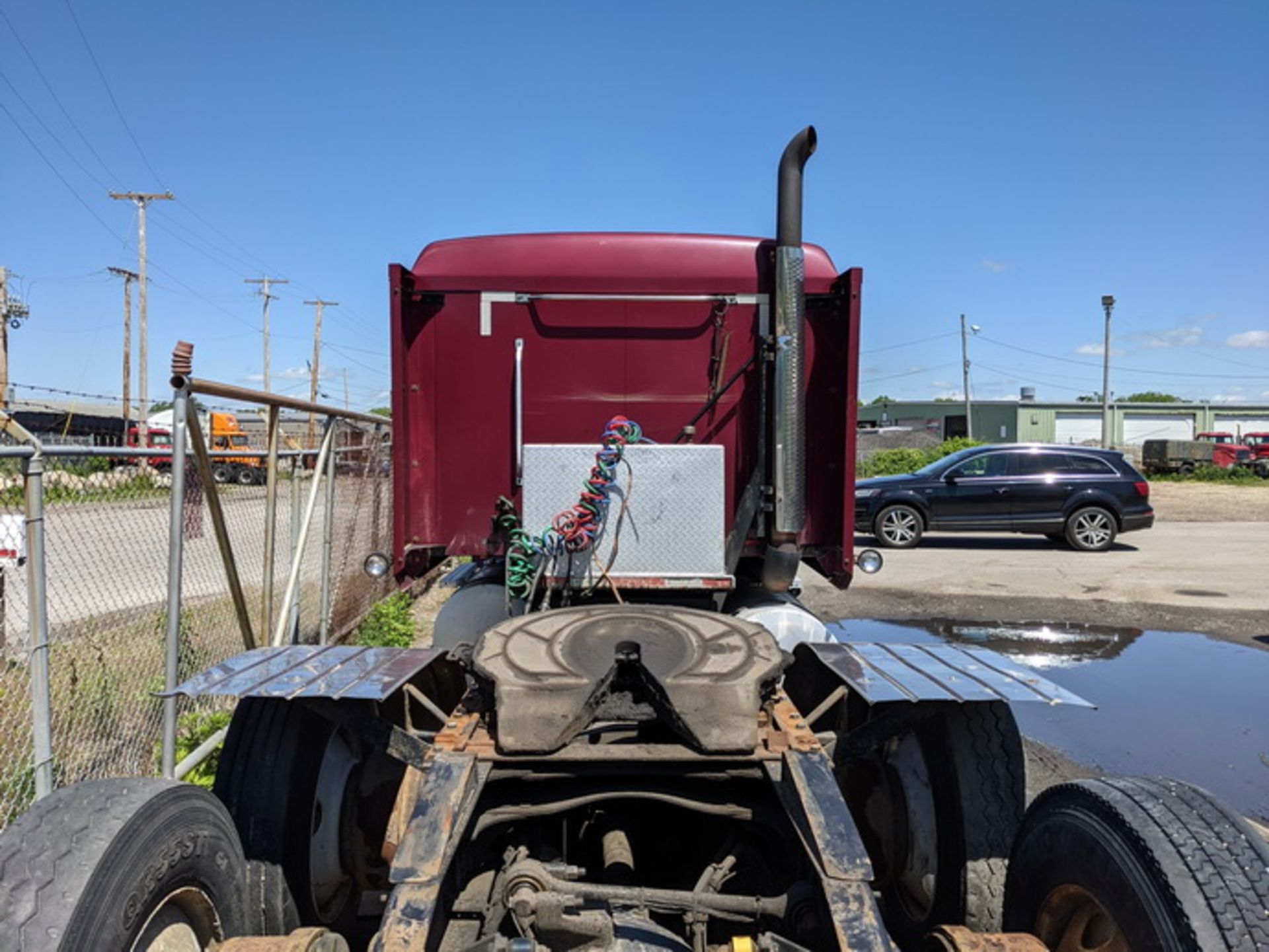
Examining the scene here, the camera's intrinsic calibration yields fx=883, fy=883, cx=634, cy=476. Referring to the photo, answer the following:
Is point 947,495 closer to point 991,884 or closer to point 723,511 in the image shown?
point 723,511

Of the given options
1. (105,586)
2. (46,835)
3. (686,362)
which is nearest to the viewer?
(46,835)

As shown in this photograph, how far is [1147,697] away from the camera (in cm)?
688

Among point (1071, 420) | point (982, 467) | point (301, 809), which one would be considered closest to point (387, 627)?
point (301, 809)

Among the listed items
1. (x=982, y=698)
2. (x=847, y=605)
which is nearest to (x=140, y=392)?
(x=847, y=605)

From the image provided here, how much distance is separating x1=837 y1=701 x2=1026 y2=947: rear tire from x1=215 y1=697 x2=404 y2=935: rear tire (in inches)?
67.5

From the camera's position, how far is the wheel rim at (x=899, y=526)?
15.4 metres

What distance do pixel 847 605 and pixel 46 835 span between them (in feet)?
30.8

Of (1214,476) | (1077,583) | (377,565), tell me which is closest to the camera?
(377,565)

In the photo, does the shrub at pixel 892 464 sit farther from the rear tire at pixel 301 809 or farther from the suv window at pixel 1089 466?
the rear tire at pixel 301 809

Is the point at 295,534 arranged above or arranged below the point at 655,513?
below

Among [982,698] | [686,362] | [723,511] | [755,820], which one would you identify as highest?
[686,362]

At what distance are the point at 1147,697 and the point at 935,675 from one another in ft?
16.6

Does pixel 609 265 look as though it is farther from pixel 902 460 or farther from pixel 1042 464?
A: pixel 902 460

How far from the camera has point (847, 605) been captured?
10469mm
